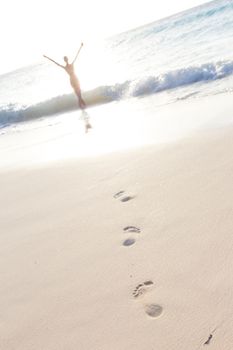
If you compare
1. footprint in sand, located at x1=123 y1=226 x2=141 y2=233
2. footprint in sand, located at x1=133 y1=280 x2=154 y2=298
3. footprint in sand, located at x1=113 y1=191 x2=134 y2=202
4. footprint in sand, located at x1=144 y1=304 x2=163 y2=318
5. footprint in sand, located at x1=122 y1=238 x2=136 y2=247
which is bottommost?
footprint in sand, located at x1=144 y1=304 x2=163 y2=318

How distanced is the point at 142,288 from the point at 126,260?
0.34 m

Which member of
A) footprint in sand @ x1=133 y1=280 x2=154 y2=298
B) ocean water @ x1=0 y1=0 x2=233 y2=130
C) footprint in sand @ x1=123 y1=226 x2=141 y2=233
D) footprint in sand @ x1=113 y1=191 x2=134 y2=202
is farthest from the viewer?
ocean water @ x1=0 y1=0 x2=233 y2=130

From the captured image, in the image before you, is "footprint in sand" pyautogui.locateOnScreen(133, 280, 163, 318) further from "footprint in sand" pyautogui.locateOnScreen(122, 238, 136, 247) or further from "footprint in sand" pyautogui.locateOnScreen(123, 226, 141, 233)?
"footprint in sand" pyautogui.locateOnScreen(123, 226, 141, 233)

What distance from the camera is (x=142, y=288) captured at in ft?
7.95

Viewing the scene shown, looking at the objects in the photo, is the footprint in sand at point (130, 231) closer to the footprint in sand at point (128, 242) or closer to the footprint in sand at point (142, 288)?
the footprint in sand at point (128, 242)

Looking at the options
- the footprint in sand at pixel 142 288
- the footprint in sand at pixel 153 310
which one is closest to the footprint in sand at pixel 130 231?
the footprint in sand at pixel 142 288

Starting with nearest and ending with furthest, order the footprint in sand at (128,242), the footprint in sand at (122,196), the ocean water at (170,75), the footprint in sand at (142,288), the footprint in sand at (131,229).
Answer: the footprint in sand at (142,288) → the footprint in sand at (128,242) → the footprint in sand at (131,229) → the footprint in sand at (122,196) → the ocean water at (170,75)

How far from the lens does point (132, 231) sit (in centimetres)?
313

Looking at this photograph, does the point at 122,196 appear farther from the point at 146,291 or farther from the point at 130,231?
the point at 146,291

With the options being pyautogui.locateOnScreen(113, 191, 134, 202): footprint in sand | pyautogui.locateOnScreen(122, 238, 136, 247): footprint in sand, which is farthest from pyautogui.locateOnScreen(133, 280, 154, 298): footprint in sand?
pyautogui.locateOnScreen(113, 191, 134, 202): footprint in sand

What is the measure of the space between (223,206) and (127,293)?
104 cm

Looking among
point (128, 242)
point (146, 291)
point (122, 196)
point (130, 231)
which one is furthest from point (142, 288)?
point (122, 196)

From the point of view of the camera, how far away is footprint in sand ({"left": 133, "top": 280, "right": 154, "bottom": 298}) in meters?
2.38

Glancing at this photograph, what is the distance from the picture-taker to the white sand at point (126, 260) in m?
2.12
